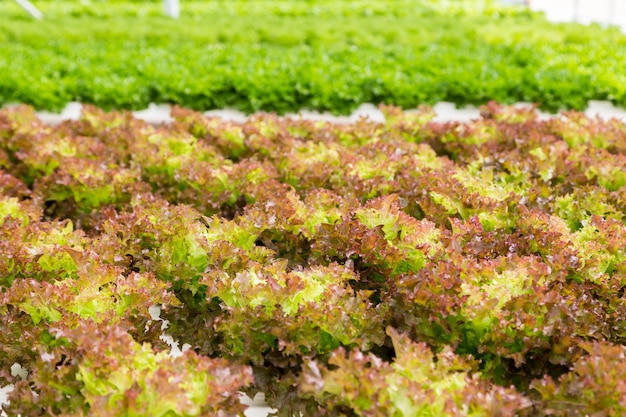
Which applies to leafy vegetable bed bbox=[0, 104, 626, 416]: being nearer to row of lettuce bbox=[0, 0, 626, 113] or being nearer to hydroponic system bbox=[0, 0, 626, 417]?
hydroponic system bbox=[0, 0, 626, 417]

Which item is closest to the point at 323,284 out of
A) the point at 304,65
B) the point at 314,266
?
the point at 314,266

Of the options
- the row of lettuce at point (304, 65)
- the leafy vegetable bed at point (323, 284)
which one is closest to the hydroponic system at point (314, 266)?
the leafy vegetable bed at point (323, 284)

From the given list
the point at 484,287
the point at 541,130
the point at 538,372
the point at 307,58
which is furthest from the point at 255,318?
the point at 307,58

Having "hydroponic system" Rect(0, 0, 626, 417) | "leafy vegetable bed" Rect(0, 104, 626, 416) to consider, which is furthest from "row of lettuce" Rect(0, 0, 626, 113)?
"leafy vegetable bed" Rect(0, 104, 626, 416)

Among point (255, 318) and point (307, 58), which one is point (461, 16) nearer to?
point (307, 58)

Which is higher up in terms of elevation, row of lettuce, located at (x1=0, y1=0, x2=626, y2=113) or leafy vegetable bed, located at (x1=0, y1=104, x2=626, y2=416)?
leafy vegetable bed, located at (x1=0, y1=104, x2=626, y2=416)

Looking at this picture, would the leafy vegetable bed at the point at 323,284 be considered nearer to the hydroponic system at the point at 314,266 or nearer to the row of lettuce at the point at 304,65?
the hydroponic system at the point at 314,266

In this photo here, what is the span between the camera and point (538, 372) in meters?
3.11

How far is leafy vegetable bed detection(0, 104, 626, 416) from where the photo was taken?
272cm

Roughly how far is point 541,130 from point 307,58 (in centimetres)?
461

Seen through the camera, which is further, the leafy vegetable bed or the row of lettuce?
the row of lettuce

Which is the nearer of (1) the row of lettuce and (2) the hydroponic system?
(2) the hydroponic system

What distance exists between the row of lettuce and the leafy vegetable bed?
351cm

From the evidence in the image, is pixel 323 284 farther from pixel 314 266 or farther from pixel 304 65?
pixel 304 65
